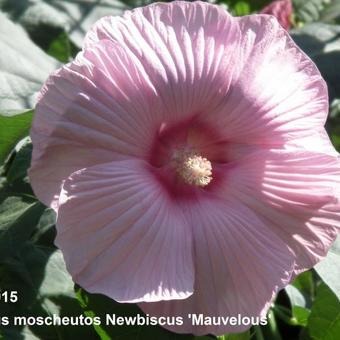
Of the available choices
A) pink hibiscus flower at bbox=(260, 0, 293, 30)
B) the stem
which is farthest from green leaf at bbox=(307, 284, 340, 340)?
pink hibiscus flower at bbox=(260, 0, 293, 30)

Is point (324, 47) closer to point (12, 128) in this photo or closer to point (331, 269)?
point (331, 269)

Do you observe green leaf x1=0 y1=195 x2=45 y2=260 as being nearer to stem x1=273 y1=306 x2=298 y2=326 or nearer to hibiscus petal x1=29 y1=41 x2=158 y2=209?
hibiscus petal x1=29 y1=41 x2=158 y2=209

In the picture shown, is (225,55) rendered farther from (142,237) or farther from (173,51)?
(142,237)

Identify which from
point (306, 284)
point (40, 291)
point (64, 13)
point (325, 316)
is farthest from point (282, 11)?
point (40, 291)

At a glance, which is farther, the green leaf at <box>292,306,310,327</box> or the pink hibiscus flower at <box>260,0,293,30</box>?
the pink hibiscus flower at <box>260,0,293,30</box>

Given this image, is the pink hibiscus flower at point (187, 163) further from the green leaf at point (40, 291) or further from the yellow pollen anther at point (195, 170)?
the green leaf at point (40, 291)

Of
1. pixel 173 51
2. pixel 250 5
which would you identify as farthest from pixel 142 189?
pixel 250 5
